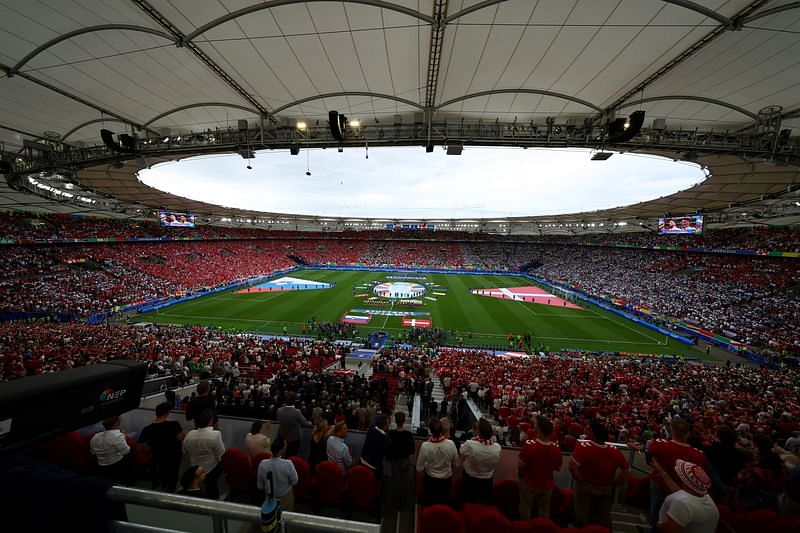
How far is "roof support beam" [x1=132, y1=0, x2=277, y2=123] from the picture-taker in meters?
6.32

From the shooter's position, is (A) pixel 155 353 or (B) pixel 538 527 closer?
(B) pixel 538 527

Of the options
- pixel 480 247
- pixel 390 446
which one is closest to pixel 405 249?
pixel 480 247

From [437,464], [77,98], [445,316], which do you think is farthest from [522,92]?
[445,316]

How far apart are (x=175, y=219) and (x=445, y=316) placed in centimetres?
3762

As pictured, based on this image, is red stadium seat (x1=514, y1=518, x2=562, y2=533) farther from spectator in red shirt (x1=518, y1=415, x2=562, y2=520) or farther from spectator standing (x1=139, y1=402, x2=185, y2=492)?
spectator standing (x1=139, y1=402, x2=185, y2=492)

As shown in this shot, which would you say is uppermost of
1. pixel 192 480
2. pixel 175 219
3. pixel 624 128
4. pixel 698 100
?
pixel 698 100

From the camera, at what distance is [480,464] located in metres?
3.73

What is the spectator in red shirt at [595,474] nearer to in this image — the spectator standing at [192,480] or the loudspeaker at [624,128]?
the spectator standing at [192,480]

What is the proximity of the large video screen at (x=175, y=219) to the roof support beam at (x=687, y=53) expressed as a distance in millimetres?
46543

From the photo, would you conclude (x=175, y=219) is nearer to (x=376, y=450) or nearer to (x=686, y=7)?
(x=376, y=450)

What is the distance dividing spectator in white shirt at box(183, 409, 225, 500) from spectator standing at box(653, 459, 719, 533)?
4.82 meters

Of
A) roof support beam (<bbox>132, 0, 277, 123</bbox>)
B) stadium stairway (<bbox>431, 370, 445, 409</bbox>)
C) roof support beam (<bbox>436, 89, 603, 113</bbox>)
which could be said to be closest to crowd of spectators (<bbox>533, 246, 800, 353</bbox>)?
stadium stairway (<bbox>431, 370, 445, 409</bbox>)

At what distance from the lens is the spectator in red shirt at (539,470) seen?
3596mm

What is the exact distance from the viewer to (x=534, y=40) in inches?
278
